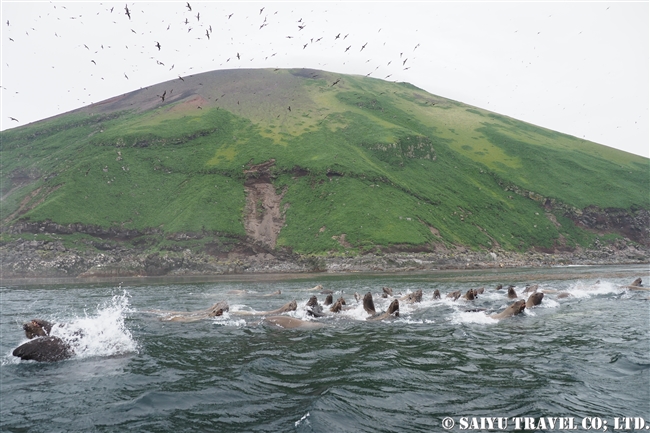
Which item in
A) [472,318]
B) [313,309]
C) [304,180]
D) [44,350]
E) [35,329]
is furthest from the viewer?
[304,180]

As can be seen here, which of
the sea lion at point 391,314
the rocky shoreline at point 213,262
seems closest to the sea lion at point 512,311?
the sea lion at point 391,314

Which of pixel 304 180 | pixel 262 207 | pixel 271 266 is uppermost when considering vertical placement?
pixel 304 180

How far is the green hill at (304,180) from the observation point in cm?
10700

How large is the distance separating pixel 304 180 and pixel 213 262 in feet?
165

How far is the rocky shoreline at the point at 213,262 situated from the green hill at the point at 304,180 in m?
4.75

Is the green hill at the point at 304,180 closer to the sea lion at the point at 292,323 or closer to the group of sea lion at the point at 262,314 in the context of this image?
the group of sea lion at the point at 262,314

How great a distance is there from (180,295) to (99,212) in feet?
274

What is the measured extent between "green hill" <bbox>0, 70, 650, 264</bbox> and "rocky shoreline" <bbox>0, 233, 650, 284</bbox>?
4.75 m

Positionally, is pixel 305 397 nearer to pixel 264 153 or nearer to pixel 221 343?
pixel 221 343

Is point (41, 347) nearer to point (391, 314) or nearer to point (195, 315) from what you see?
point (195, 315)

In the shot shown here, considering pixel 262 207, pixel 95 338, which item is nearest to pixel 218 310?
pixel 95 338

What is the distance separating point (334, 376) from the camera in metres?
14.3

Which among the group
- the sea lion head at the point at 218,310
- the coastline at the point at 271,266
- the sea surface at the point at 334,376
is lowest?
the sea surface at the point at 334,376

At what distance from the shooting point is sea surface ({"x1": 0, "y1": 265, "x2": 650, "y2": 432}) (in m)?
10.6
